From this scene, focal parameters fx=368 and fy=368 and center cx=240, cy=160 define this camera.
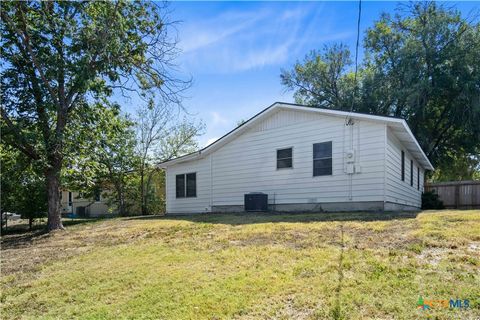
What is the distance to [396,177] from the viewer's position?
41.4 ft

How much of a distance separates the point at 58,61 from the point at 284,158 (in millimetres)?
7804

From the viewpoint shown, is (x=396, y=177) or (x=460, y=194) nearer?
(x=396, y=177)

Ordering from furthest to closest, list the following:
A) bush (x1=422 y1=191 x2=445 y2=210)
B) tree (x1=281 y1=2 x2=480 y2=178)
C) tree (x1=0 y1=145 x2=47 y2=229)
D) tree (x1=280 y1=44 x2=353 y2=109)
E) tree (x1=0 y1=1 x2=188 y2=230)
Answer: tree (x1=280 y1=44 x2=353 y2=109)
tree (x1=281 y1=2 x2=480 y2=178)
bush (x1=422 y1=191 x2=445 y2=210)
tree (x1=0 y1=145 x2=47 y2=229)
tree (x1=0 y1=1 x2=188 y2=230)

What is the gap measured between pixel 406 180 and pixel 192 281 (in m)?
12.1

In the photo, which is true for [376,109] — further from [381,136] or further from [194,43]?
[194,43]

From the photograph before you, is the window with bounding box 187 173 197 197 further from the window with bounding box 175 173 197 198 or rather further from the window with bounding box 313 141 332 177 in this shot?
the window with bounding box 313 141 332 177

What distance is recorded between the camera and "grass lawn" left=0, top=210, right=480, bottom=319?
3.99 m

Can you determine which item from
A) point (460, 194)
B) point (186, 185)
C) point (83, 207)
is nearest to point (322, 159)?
point (186, 185)

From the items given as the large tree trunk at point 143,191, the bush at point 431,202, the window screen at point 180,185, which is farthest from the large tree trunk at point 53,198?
the bush at point 431,202

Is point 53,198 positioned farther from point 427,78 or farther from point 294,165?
point 427,78

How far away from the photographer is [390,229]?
7.24 m

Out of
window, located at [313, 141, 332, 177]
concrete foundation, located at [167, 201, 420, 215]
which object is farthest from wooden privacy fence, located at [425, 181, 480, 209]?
window, located at [313, 141, 332, 177]

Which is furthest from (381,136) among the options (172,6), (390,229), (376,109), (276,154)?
(376,109)

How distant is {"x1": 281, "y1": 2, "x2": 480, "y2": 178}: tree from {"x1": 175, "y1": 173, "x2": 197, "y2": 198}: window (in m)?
10.4
